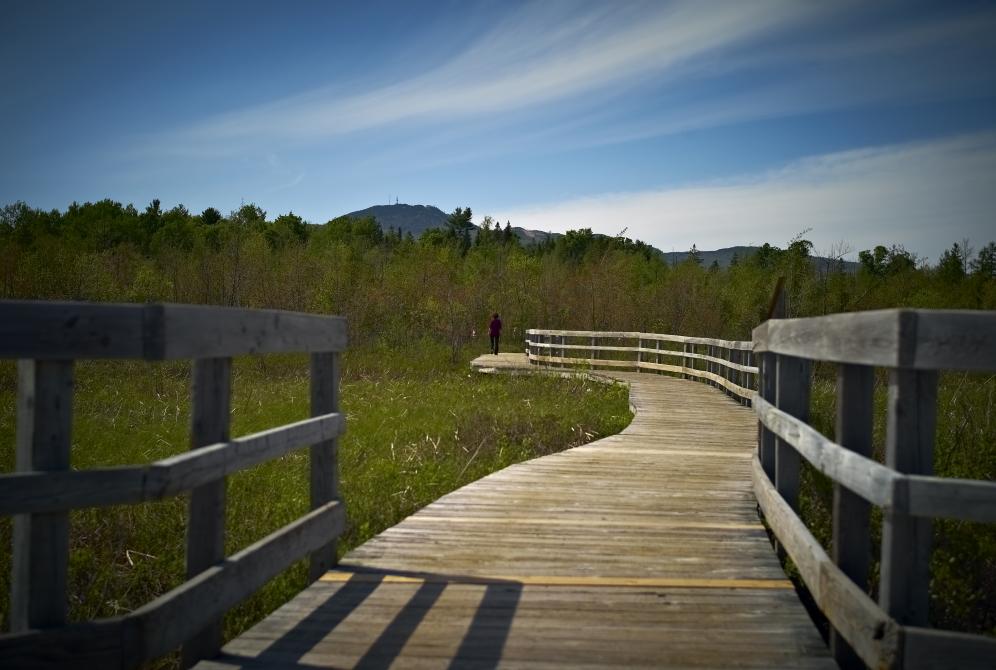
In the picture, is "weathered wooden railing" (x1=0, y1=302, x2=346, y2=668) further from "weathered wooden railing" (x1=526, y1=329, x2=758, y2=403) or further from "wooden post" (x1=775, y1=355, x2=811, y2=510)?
"weathered wooden railing" (x1=526, y1=329, x2=758, y2=403)

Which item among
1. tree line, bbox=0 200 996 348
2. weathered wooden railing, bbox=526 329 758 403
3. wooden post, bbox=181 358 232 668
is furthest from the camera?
tree line, bbox=0 200 996 348

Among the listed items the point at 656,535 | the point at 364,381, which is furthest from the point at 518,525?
the point at 364,381

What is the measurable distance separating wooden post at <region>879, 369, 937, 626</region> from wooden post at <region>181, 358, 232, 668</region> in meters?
2.45

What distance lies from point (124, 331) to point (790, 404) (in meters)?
3.55

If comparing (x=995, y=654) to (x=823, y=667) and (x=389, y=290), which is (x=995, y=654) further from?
(x=389, y=290)

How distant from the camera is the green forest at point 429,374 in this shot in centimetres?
582

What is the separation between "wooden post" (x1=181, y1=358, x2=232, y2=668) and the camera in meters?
3.04

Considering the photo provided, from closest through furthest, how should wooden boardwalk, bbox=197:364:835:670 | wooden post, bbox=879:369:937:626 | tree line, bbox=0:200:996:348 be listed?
1. wooden post, bbox=879:369:937:626
2. wooden boardwalk, bbox=197:364:835:670
3. tree line, bbox=0:200:996:348

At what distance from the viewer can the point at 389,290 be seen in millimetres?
→ 33375

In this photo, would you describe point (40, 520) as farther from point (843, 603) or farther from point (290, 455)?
point (290, 455)

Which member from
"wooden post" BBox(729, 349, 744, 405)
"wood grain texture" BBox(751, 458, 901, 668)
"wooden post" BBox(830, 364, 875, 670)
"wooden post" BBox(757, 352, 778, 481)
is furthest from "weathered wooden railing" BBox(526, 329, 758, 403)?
"wooden post" BBox(830, 364, 875, 670)

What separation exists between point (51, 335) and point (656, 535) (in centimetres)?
381

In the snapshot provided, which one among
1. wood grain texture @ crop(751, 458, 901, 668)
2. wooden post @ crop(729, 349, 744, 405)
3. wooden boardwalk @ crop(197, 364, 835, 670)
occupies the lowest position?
wooden boardwalk @ crop(197, 364, 835, 670)

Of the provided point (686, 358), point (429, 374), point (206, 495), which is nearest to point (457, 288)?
point (429, 374)
